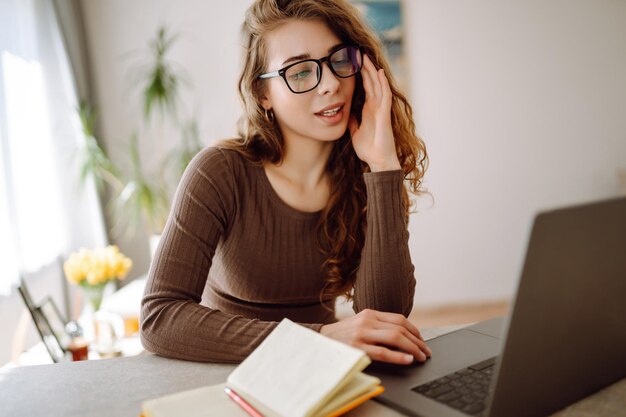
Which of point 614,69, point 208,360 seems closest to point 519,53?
point 614,69

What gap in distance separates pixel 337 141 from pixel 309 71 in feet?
0.90

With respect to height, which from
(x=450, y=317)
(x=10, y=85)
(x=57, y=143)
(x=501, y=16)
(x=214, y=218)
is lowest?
(x=450, y=317)

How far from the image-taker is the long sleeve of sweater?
3.84ft

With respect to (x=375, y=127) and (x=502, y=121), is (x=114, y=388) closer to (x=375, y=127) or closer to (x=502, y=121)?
(x=375, y=127)

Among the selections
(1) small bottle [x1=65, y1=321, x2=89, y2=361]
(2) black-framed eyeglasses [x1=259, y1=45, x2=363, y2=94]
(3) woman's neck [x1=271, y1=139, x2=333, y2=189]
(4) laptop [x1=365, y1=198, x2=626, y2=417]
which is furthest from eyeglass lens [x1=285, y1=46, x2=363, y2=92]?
(1) small bottle [x1=65, y1=321, x2=89, y2=361]

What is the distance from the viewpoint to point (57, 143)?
286 centimetres

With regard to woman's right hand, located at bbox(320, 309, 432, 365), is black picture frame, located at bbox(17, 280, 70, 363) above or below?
below

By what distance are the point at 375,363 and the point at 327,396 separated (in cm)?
22

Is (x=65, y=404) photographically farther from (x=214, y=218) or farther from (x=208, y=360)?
(x=214, y=218)

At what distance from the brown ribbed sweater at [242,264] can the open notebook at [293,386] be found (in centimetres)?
19

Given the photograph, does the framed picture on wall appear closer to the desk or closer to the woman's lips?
the woman's lips

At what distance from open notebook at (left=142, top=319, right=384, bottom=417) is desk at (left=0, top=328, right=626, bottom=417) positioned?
5 cm

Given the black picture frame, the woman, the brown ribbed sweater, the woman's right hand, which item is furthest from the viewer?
the black picture frame

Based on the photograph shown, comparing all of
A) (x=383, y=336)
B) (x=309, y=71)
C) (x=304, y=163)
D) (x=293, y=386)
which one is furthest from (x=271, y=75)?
(x=293, y=386)
